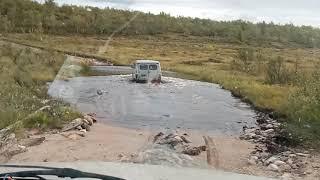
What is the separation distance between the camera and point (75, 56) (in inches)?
→ 2181

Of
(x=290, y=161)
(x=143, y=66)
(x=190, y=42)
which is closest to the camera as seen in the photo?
(x=290, y=161)

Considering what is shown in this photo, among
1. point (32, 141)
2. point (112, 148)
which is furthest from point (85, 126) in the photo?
point (112, 148)

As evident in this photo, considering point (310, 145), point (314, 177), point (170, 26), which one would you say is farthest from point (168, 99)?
point (170, 26)

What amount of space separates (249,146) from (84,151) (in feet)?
17.0

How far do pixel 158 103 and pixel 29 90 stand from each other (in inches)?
242

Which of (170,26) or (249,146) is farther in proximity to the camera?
(170,26)

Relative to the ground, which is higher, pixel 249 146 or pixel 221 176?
pixel 221 176

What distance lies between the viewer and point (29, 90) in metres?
28.1

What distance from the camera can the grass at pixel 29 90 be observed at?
61.3 ft

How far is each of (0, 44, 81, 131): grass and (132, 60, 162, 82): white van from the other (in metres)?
5.44

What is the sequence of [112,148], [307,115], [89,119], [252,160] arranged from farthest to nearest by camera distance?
[89,119] → [307,115] → [112,148] → [252,160]

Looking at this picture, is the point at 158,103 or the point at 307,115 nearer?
the point at 307,115

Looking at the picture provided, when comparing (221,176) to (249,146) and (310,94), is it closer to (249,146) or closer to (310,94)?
(249,146)

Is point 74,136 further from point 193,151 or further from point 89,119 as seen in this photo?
point 193,151
